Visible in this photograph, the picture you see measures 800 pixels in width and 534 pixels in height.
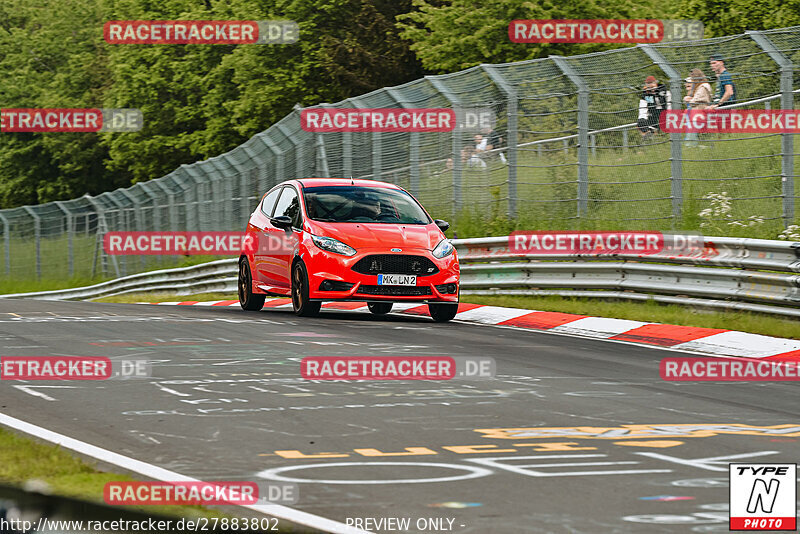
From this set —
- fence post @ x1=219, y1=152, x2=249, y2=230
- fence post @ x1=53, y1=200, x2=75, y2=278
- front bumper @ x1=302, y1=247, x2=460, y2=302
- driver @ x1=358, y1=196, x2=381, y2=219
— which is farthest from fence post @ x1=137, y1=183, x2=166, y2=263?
front bumper @ x1=302, y1=247, x2=460, y2=302

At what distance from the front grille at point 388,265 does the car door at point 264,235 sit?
2.14m

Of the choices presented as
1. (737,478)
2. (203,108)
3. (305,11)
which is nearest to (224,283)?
(737,478)

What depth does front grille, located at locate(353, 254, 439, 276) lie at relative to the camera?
50.6 ft

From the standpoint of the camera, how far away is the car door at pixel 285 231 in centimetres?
1655

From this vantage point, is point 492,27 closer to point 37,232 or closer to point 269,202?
point 37,232

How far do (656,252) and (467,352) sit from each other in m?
4.79

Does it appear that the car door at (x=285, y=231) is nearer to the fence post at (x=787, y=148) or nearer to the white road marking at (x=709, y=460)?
the fence post at (x=787, y=148)

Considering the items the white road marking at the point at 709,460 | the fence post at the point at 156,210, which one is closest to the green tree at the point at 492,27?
the fence post at the point at 156,210

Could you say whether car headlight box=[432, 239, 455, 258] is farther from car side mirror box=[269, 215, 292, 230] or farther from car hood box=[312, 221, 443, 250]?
car side mirror box=[269, 215, 292, 230]

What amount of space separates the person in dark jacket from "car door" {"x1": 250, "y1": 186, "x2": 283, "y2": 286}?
5013 mm

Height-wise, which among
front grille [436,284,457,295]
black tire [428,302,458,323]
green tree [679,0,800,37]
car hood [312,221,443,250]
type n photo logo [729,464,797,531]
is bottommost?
black tire [428,302,458,323]

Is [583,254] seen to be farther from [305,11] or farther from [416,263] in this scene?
[305,11]

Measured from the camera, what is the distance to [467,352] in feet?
38.7

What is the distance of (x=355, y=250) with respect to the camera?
50.8 feet
